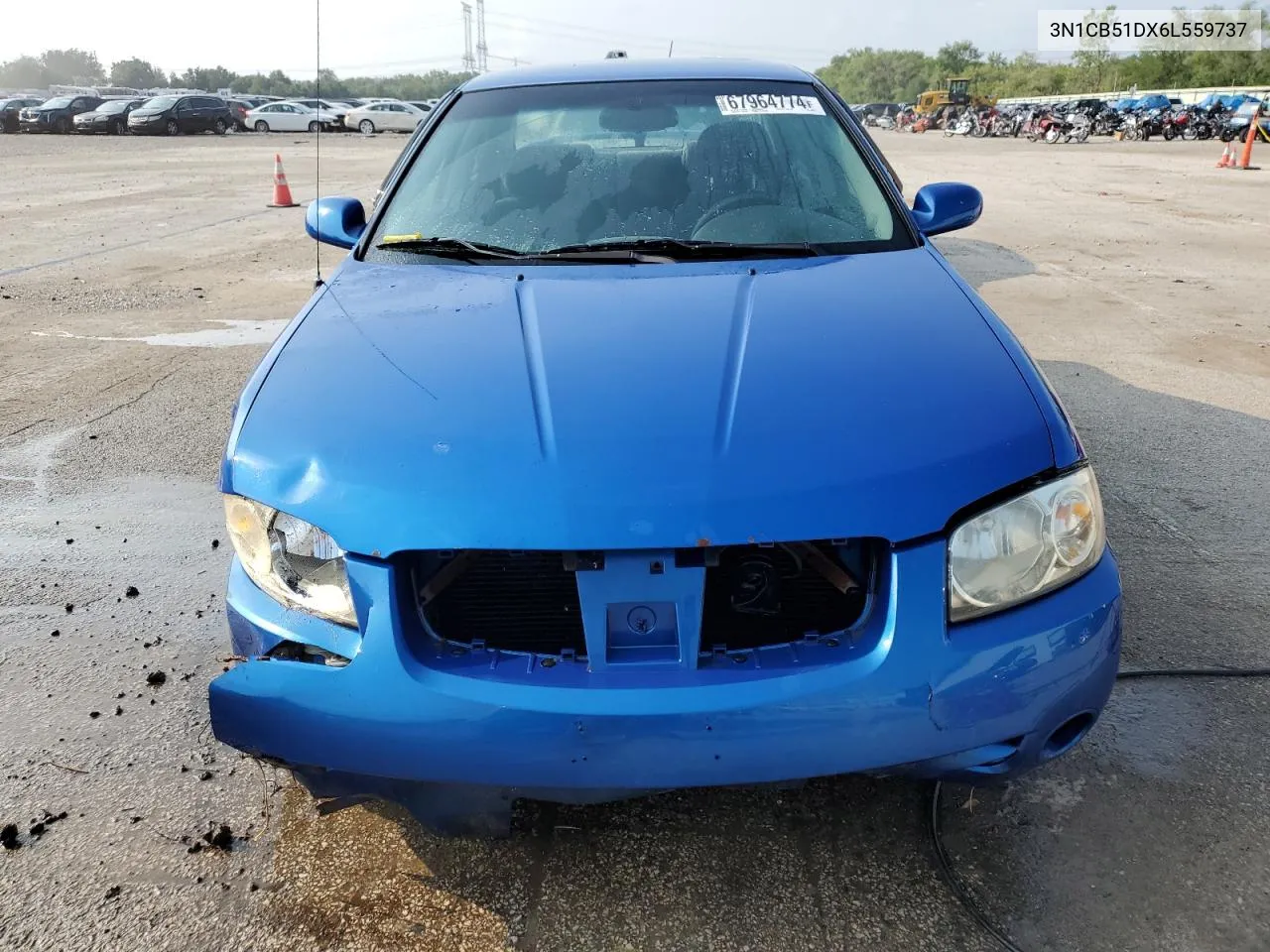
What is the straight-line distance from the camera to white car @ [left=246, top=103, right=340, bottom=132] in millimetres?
41719

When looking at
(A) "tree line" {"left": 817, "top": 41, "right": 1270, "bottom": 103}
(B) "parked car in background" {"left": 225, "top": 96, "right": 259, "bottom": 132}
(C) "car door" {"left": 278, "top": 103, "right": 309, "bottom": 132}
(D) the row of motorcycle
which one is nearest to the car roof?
(D) the row of motorcycle

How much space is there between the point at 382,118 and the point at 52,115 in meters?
13.4

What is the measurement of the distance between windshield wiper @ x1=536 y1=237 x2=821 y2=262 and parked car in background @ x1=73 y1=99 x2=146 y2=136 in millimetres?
38976

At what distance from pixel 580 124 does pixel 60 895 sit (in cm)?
246

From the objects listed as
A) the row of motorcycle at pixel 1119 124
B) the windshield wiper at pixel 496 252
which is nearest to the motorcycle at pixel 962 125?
the row of motorcycle at pixel 1119 124

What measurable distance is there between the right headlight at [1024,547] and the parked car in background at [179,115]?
3935 centimetres

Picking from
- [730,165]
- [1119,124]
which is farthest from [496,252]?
[1119,124]

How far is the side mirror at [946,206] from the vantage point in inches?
126

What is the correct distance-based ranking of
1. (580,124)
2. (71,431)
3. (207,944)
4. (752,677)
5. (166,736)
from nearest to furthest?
(752,677) → (207,944) → (166,736) → (580,124) → (71,431)

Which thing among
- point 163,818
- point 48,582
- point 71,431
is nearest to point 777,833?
point 163,818

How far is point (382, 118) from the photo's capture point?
44.2 m

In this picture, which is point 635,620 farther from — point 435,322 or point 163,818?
point 163,818

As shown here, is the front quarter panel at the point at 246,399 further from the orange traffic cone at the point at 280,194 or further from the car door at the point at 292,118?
the car door at the point at 292,118

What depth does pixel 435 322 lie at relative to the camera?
2.23m
